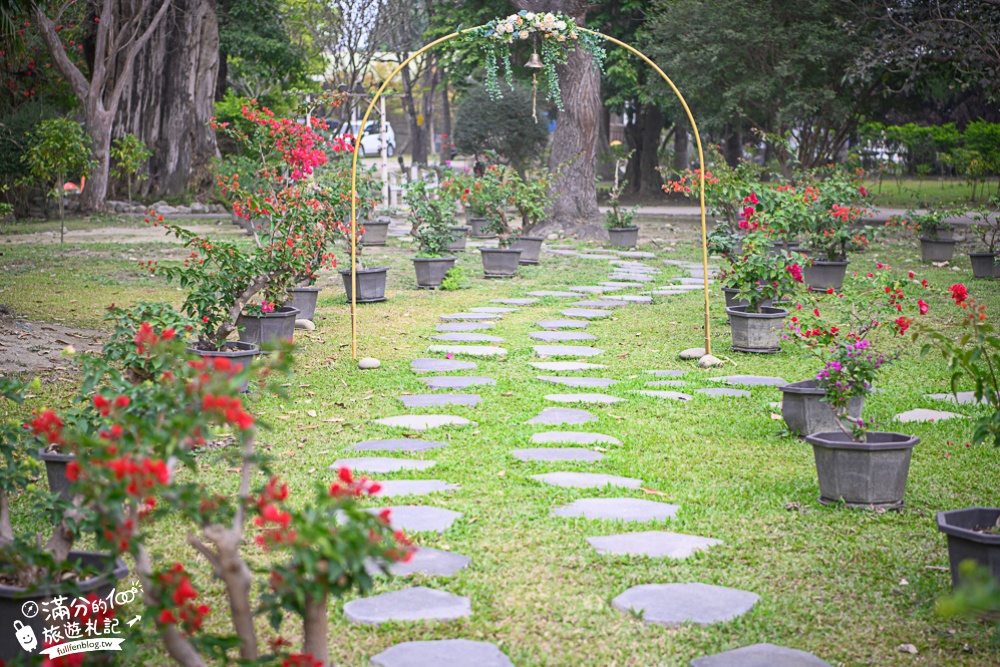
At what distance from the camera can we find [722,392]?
6.20 m

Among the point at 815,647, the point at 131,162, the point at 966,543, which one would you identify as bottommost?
the point at 815,647

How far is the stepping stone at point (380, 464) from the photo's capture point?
4.50 metres

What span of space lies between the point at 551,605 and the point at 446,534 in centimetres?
67

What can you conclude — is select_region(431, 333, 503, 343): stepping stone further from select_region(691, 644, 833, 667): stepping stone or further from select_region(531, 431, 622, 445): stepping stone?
select_region(691, 644, 833, 667): stepping stone

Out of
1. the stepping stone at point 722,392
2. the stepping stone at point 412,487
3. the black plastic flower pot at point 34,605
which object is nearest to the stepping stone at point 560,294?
the stepping stone at point 722,392

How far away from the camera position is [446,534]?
3.76m

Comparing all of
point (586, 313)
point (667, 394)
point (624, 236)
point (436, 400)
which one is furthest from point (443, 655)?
point (624, 236)

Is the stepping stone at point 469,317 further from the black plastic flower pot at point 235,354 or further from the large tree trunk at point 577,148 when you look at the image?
the large tree trunk at point 577,148

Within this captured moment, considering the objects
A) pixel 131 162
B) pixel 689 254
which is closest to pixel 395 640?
pixel 689 254

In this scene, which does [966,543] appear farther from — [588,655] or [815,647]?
[588,655]

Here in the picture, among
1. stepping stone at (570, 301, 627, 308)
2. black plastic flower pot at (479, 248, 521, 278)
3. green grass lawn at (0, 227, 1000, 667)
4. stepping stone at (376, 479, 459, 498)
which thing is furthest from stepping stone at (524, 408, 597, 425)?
black plastic flower pot at (479, 248, 521, 278)

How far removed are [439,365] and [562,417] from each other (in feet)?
5.21

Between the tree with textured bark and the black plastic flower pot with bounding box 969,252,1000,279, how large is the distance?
1459 centimetres

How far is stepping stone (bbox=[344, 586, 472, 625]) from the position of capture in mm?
3064
